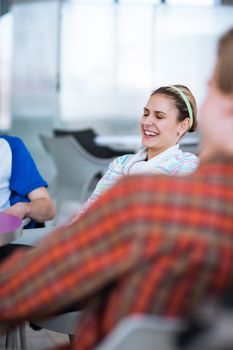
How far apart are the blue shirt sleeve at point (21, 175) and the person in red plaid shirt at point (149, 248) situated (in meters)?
1.78

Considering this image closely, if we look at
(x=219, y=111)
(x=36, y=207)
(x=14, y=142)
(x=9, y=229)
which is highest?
(x=219, y=111)

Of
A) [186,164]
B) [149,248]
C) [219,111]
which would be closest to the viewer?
[149,248]

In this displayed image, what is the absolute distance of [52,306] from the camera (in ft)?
4.07

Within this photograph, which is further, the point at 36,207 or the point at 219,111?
the point at 36,207

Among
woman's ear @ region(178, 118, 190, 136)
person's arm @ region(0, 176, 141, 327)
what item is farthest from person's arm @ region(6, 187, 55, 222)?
person's arm @ region(0, 176, 141, 327)

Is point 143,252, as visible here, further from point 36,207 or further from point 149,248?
point 36,207

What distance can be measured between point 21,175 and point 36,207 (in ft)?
0.49

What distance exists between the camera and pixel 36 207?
3.00m

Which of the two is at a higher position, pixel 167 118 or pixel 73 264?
pixel 73 264

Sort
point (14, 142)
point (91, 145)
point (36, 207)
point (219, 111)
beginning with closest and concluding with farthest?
point (219, 111) < point (36, 207) < point (14, 142) < point (91, 145)

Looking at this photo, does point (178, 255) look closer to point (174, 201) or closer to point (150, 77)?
point (174, 201)

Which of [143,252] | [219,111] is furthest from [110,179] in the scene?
[143,252]

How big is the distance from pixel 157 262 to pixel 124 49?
1026cm

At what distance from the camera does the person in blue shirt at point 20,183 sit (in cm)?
304
